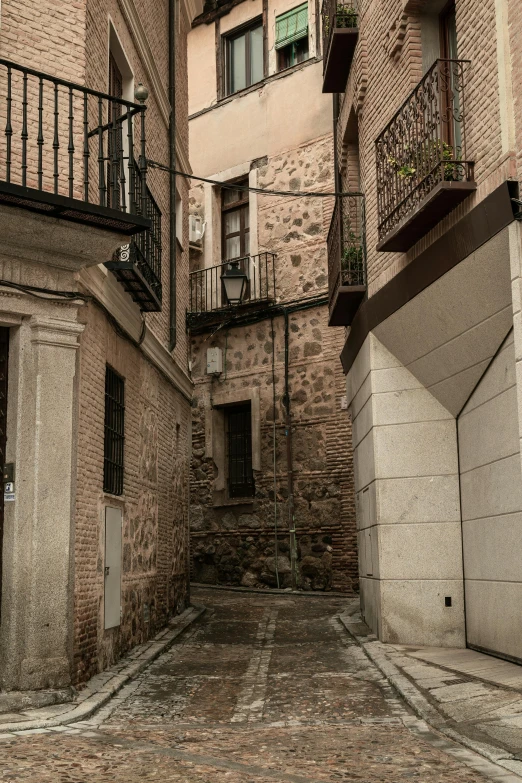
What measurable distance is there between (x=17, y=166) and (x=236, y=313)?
36.2 feet

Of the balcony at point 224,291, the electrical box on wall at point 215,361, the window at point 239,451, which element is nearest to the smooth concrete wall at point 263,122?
the balcony at point 224,291

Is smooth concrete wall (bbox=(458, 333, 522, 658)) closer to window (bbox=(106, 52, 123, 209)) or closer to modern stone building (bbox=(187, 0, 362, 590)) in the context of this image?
window (bbox=(106, 52, 123, 209))

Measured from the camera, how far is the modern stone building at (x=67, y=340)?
794 centimetres

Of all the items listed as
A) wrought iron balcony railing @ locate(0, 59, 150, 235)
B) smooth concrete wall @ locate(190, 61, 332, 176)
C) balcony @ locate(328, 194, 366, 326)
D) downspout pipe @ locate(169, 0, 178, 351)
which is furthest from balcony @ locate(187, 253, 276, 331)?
wrought iron balcony railing @ locate(0, 59, 150, 235)

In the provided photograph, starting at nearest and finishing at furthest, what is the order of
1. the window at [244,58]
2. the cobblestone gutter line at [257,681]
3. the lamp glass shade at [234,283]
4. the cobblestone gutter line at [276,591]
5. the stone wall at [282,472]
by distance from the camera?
the cobblestone gutter line at [257,681] → the cobblestone gutter line at [276,591] → the stone wall at [282,472] → the lamp glass shade at [234,283] → the window at [244,58]

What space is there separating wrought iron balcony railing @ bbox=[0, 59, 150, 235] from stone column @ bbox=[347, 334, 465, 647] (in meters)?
3.79

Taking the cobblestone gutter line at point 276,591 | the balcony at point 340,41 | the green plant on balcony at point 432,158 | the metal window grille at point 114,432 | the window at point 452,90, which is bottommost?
the cobblestone gutter line at point 276,591

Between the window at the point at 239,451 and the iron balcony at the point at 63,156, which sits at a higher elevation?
the iron balcony at the point at 63,156

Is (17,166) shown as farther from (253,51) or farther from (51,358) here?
(253,51)

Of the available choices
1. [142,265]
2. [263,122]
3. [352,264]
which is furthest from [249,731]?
[263,122]

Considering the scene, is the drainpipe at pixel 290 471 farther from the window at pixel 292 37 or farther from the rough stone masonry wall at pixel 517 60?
the rough stone masonry wall at pixel 517 60

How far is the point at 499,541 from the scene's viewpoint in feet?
30.8

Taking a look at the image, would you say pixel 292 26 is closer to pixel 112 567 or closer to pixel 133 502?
pixel 133 502

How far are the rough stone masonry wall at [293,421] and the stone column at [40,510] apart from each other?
9803mm
